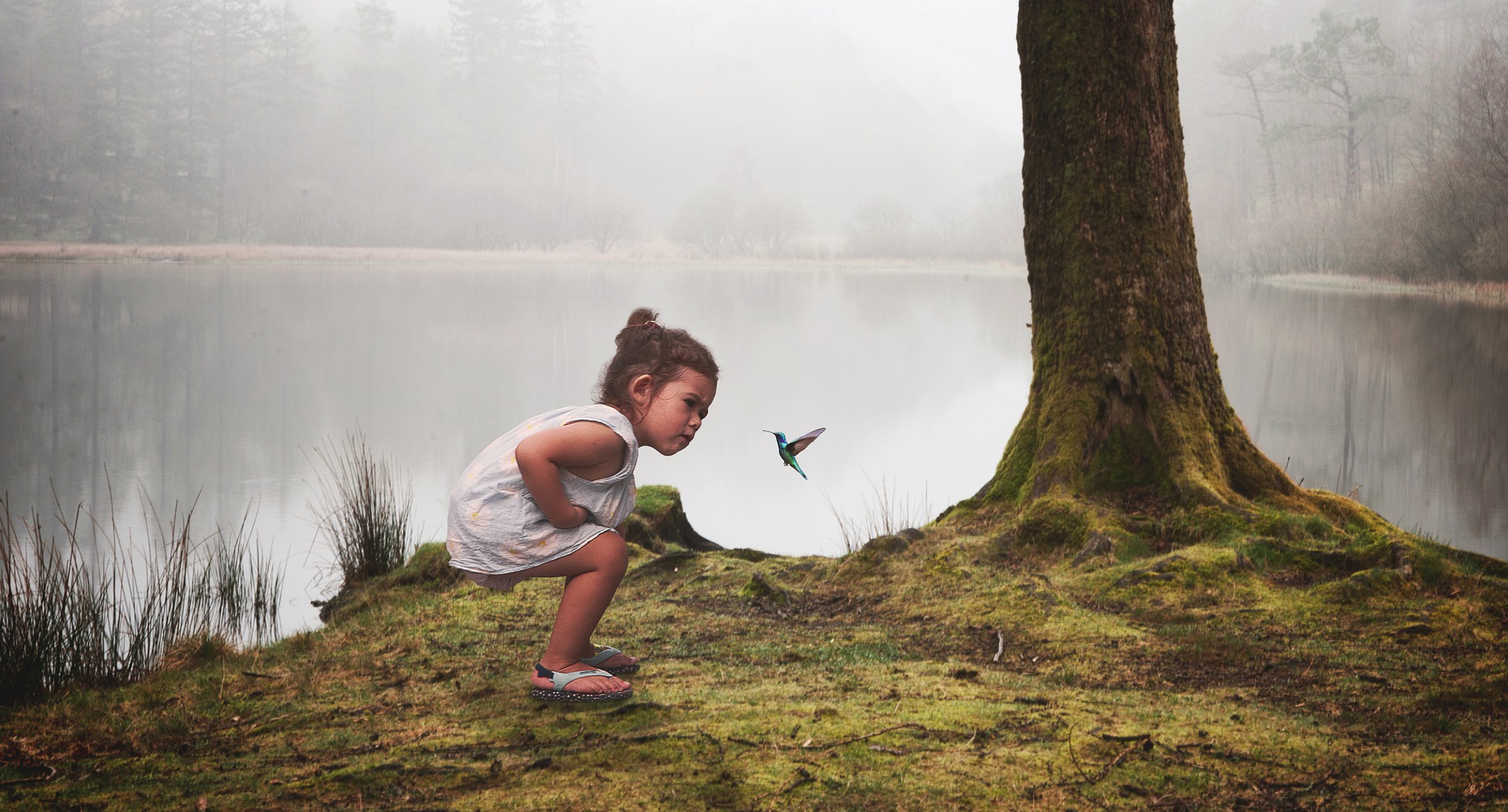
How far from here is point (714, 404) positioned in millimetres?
16766

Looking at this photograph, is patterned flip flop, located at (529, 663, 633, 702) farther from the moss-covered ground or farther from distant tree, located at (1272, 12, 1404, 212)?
distant tree, located at (1272, 12, 1404, 212)

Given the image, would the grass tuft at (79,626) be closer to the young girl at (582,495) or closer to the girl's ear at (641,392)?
the young girl at (582,495)

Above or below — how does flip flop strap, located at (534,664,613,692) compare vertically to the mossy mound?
above

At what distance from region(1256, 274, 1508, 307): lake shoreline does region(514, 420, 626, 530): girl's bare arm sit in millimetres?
21336

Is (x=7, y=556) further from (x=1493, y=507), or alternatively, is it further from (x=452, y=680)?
(x=1493, y=507)

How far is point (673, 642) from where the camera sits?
342cm

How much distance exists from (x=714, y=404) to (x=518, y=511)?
14.2m

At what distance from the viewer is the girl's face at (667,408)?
8.70ft

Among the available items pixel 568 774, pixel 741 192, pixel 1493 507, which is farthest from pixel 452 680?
pixel 741 192

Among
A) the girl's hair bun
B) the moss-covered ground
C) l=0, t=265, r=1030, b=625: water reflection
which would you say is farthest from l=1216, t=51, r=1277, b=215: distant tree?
the girl's hair bun

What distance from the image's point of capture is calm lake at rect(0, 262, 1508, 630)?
30.3ft

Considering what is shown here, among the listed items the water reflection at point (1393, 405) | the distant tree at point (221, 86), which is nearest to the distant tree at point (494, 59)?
the distant tree at point (221, 86)

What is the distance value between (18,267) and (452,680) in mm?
35553

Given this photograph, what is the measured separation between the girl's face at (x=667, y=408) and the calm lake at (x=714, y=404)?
3595 millimetres
